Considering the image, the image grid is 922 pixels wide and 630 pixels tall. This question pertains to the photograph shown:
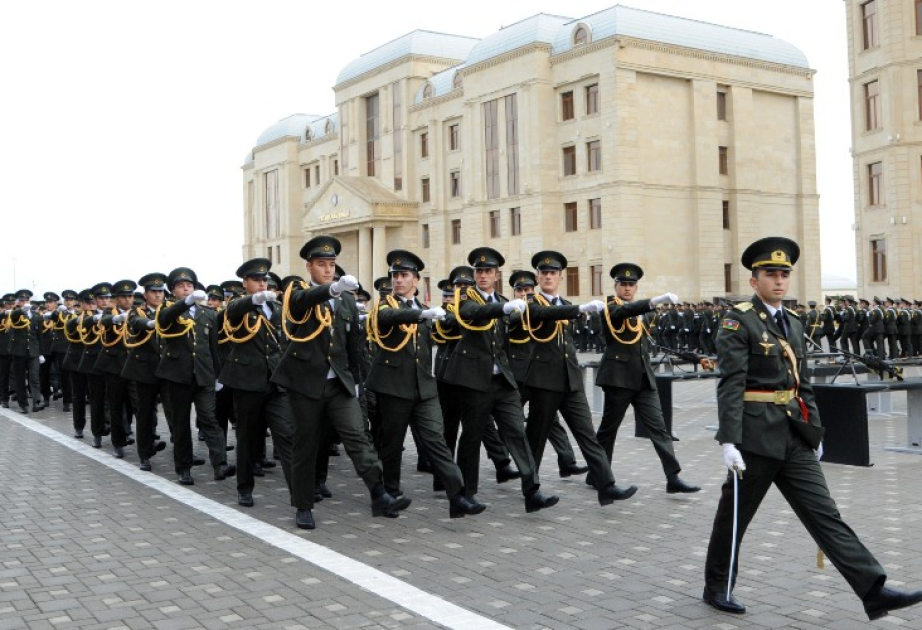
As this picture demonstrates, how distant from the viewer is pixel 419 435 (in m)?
8.62

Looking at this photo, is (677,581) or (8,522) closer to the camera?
(677,581)

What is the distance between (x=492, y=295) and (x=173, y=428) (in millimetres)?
4044

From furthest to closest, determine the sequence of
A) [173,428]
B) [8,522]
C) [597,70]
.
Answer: [597,70] → [173,428] → [8,522]

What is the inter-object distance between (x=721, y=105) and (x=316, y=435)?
148 feet

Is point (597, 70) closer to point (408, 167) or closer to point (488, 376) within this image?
point (408, 167)

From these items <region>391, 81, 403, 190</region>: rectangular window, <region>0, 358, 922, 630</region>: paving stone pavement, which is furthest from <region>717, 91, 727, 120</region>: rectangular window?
<region>0, 358, 922, 630</region>: paving stone pavement

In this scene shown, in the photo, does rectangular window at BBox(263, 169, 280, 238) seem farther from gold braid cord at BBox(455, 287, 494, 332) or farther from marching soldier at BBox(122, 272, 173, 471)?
gold braid cord at BBox(455, 287, 494, 332)

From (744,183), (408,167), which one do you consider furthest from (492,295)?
(408,167)

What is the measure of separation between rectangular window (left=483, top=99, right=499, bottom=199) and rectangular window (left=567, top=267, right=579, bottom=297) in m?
6.33

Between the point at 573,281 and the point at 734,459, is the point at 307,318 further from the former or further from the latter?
the point at 573,281

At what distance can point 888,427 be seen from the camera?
14.2m

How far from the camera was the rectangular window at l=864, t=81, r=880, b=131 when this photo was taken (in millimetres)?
38812

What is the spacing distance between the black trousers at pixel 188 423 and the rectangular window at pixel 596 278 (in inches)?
1462

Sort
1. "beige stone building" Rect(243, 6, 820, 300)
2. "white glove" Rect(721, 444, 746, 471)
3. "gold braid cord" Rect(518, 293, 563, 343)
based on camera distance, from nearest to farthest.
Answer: "white glove" Rect(721, 444, 746, 471) < "gold braid cord" Rect(518, 293, 563, 343) < "beige stone building" Rect(243, 6, 820, 300)
